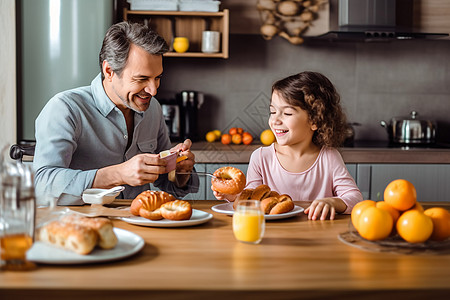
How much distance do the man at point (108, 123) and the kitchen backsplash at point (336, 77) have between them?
1.64 meters

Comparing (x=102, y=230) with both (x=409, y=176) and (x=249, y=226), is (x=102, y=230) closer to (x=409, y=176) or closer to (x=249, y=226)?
(x=249, y=226)

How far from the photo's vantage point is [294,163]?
2266 mm

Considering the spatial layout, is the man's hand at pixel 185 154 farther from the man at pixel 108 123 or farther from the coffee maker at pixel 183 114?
the coffee maker at pixel 183 114

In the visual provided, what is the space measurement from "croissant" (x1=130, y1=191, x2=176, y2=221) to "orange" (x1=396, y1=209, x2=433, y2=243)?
2.05 feet

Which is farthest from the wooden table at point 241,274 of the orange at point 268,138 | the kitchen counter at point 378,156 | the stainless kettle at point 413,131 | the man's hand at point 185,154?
the stainless kettle at point 413,131

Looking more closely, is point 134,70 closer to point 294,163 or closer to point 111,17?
point 294,163

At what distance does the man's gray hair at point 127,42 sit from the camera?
2.13 meters

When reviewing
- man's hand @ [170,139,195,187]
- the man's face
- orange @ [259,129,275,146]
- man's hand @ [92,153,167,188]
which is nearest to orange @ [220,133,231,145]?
orange @ [259,129,275,146]

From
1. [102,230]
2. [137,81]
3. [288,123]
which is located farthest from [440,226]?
[137,81]

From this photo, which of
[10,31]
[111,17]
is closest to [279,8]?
[111,17]

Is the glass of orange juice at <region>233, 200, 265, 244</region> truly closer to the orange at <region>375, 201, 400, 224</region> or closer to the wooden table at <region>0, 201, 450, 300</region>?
the wooden table at <region>0, 201, 450, 300</region>

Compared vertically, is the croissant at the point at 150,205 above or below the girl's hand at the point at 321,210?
above

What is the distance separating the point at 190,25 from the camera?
12.5ft

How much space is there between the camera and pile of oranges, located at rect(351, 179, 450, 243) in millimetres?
1216
